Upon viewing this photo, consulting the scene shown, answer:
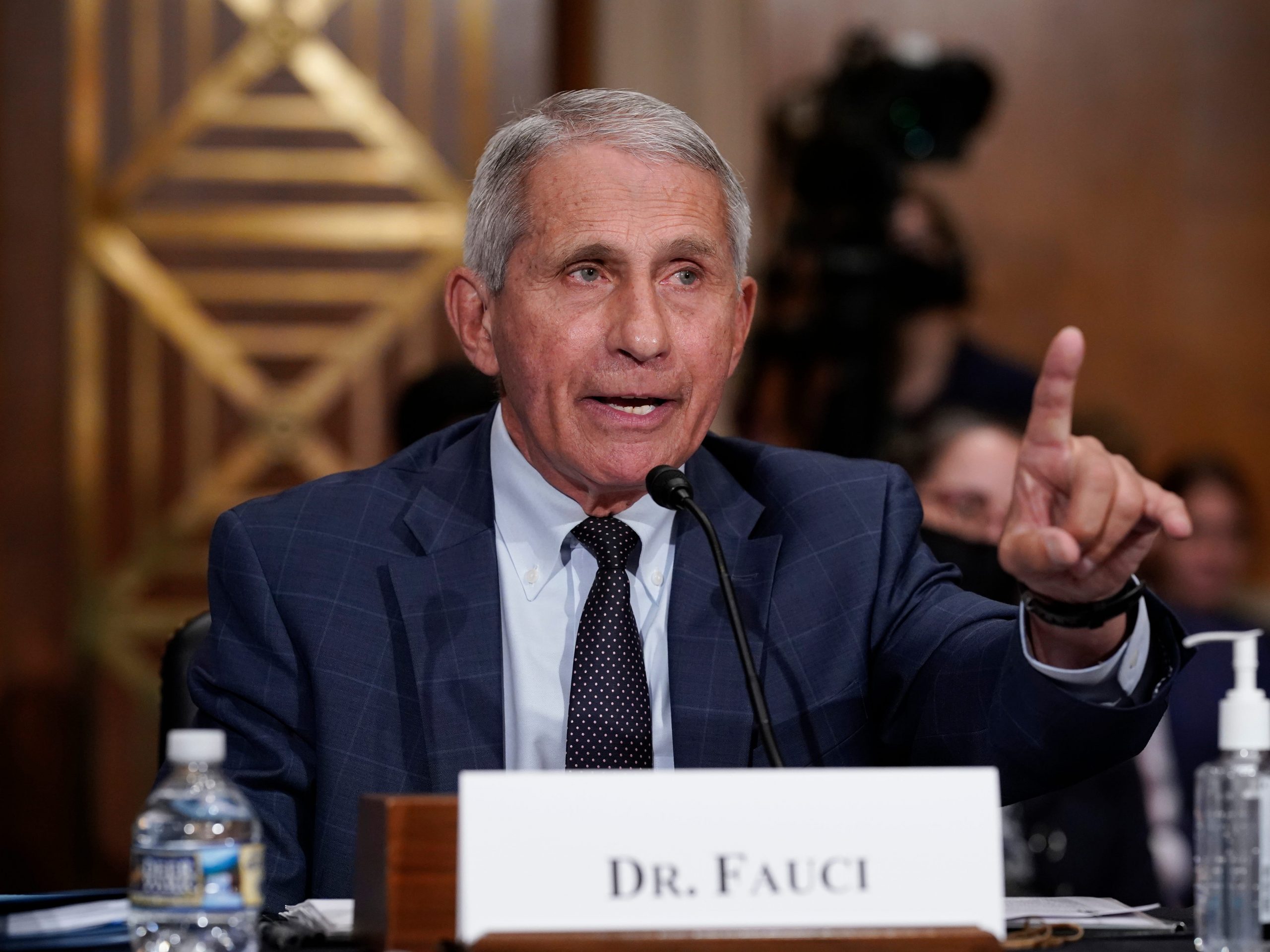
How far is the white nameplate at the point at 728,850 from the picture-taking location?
3.42 ft

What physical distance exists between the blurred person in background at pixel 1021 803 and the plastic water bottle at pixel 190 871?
1516 millimetres

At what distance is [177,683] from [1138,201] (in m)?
3.68

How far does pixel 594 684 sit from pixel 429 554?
25 cm

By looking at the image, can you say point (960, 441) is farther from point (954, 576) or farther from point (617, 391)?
point (617, 391)

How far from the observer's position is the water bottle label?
42.5 inches

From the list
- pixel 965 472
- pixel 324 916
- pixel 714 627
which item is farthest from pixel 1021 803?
pixel 324 916

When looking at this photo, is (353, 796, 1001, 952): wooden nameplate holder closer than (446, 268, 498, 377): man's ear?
Yes

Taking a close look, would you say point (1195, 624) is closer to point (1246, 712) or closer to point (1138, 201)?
point (1138, 201)

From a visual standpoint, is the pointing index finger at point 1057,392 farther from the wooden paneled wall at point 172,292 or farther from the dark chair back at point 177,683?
the wooden paneled wall at point 172,292

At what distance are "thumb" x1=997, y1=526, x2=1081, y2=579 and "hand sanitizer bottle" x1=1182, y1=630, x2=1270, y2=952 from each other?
0.12m

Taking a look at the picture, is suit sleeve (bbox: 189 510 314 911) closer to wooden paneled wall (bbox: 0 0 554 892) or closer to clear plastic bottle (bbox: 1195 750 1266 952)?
clear plastic bottle (bbox: 1195 750 1266 952)

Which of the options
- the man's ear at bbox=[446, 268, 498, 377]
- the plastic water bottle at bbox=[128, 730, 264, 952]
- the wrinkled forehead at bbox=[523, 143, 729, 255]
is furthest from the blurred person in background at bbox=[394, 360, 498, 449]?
the plastic water bottle at bbox=[128, 730, 264, 952]

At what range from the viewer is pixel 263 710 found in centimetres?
168

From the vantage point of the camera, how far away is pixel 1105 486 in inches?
48.0
